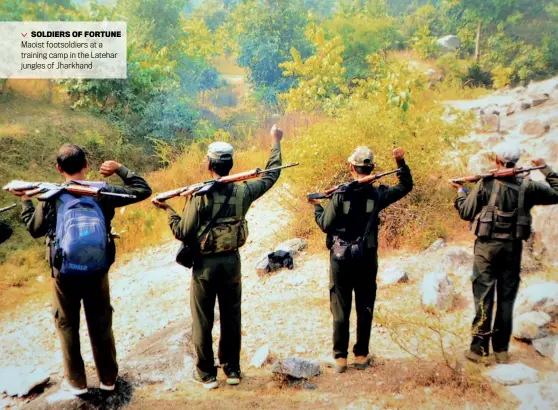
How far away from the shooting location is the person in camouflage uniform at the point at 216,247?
319 cm

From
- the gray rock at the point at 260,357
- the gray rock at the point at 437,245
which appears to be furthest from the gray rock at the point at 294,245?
the gray rock at the point at 260,357

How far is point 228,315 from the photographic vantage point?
3416 millimetres

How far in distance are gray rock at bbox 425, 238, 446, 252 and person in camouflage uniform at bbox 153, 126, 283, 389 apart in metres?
3.22

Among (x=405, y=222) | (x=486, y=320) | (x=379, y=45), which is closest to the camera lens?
(x=486, y=320)

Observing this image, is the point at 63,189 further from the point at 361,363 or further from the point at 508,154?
the point at 508,154

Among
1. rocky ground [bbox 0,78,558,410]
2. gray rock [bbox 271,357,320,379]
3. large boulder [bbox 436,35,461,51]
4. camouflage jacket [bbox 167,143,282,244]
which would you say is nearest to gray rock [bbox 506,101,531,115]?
rocky ground [bbox 0,78,558,410]

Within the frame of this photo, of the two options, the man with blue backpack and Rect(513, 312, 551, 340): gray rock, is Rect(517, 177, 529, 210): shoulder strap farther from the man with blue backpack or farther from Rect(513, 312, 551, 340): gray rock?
the man with blue backpack

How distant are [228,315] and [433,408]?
150 cm

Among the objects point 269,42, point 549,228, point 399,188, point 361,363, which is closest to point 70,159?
Result: point 399,188

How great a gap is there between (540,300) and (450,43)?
20.7 m

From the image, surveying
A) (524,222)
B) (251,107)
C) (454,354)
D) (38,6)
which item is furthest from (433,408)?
(251,107)

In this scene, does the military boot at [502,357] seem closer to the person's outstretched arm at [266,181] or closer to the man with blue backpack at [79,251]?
the person's outstretched arm at [266,181]

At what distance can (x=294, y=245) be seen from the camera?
6.48 m

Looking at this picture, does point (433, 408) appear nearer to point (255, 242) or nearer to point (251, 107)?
point (255, 242)
